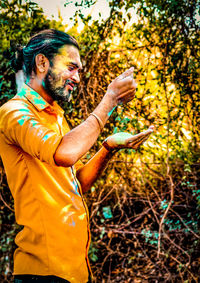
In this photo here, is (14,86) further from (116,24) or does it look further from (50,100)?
(50,100)

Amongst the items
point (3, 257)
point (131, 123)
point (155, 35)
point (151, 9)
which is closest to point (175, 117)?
point (131, 123)

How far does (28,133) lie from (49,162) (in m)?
0.14

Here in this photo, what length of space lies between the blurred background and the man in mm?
1877

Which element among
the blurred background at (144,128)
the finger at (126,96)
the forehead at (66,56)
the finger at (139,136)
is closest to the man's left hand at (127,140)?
the finger at (139,136)

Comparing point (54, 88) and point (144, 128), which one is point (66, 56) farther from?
point (144, 128)

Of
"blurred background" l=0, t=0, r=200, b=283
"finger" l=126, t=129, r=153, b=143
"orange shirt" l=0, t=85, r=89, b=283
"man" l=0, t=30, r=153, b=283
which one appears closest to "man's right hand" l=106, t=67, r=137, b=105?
"man" l=0, t=30, r=153, b=283

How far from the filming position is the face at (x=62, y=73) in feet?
4.85

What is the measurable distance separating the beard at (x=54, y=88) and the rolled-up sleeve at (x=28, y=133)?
0.26m

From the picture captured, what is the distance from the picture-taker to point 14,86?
143 inches


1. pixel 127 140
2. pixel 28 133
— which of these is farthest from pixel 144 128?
pixel 28 133

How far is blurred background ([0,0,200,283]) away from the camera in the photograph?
3.19 meters

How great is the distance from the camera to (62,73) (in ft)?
4.86

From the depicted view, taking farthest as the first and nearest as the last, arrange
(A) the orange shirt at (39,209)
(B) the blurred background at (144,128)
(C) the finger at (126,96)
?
(B) the blurred background at (144,128), (C) the finger at (126,96), (A) the orange shirt at (39,209)

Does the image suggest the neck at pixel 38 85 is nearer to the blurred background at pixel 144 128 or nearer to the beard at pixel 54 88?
the beard at pixel 54 88
